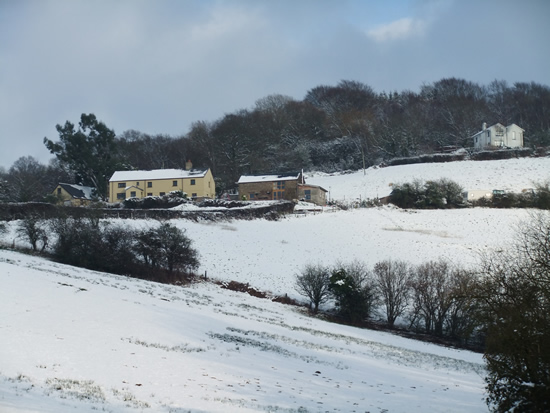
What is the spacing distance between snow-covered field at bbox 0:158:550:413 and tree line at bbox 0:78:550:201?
42373 mm

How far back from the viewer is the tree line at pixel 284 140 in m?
72.1

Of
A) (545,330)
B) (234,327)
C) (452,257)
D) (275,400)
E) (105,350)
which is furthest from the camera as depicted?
(452,257)

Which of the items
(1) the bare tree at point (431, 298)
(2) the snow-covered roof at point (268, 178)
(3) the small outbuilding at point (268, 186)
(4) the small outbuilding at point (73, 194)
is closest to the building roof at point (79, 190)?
(4) the small outbuilding at point (73, 194)

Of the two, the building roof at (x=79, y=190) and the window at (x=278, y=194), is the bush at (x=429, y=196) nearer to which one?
the window at (x=278, y=194)

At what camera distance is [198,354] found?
14.7 metres

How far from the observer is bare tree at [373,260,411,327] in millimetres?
32375

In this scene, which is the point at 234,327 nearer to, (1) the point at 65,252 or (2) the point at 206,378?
(2) the point at 206,378

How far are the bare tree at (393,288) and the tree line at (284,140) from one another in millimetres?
44171

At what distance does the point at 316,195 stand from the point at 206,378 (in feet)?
173

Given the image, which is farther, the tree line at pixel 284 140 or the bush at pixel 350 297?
the tree line at pixel 284 140

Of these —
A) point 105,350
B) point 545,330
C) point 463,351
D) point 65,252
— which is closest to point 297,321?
point 463,351

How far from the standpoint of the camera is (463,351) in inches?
1040

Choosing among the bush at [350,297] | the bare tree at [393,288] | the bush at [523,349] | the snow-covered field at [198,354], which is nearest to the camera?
the bush at [523,349]

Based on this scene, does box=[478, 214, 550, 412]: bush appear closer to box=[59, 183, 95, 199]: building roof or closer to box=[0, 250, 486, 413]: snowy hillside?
box=[0, 250, 486, 413]: snowy hillside
